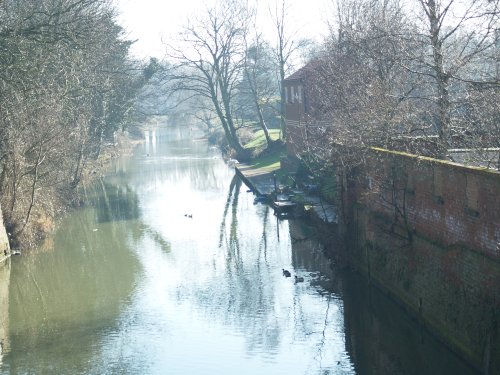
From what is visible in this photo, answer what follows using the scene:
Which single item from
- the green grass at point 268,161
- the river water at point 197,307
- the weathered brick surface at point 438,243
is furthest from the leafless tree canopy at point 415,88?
the green grass at point 268,161

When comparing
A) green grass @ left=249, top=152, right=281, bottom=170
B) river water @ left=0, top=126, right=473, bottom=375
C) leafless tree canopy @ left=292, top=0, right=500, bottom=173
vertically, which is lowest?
river water @ left=0, top=126, right=473, bottom=375

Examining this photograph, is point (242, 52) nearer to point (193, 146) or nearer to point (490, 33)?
point (193, 146)

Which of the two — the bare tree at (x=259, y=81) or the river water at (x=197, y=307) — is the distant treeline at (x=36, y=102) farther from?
the bare tree at (x=259, y=81)

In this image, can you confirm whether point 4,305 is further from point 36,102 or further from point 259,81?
point 259,81

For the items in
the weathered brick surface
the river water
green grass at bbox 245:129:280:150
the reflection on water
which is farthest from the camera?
green grass at bbox 245:129:280:150

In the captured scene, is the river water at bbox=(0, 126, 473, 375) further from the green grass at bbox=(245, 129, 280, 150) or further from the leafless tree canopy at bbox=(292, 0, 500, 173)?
the green grass at bbox=(245, 129, 280, 150)

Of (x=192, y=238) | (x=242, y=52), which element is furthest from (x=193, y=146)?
(x=192, y=238)

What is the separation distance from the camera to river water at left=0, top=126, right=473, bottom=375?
44.1 feet

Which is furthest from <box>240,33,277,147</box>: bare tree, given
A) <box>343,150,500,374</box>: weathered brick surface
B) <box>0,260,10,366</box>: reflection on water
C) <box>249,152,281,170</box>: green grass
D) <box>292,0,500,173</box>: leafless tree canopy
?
<box>343,150,500,374</box>: weathered brick surface

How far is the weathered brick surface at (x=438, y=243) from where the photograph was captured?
37.4 ft

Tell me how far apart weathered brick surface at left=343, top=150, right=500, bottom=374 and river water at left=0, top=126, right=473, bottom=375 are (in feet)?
2.20

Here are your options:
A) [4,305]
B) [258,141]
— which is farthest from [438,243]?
[258,141]

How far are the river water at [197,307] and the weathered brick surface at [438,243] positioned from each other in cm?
67

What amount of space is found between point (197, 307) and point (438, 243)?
632 cm
